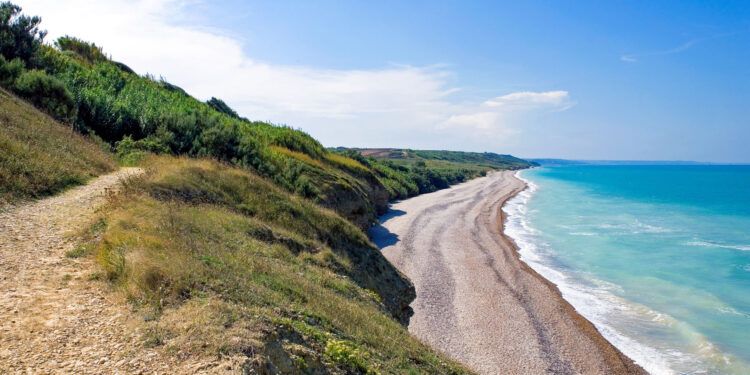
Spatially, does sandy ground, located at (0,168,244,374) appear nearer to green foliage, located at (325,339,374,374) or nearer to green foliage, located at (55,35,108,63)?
green foliage, located at (325,339,374,374)

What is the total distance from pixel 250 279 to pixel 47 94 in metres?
21.0

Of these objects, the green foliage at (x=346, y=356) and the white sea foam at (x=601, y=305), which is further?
the white sea foam at (x=601, y=305)

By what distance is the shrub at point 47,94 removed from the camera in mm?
22656

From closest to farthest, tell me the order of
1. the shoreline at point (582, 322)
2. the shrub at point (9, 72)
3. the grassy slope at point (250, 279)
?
the grassy slope at point (250, 279) < the shoreline at point (582, 322) < the shrub at point (9, 72)

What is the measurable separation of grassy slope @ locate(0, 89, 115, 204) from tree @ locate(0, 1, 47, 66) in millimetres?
10531

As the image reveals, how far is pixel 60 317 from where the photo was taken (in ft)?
22.3

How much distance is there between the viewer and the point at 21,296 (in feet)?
24.0

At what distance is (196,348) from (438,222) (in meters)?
40.0

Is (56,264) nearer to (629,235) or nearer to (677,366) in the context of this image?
(677,366)

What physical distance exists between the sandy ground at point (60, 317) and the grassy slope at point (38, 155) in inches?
109

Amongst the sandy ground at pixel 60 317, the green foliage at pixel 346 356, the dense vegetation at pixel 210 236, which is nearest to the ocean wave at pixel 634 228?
the dense vegetation at pixel 210 236

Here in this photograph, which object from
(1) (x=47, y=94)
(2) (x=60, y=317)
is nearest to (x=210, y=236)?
(2) (x=60, y=317)

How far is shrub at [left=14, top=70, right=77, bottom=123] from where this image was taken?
892 inches

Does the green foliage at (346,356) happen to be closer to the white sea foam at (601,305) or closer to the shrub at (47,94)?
the white sea foam at (601,305)
